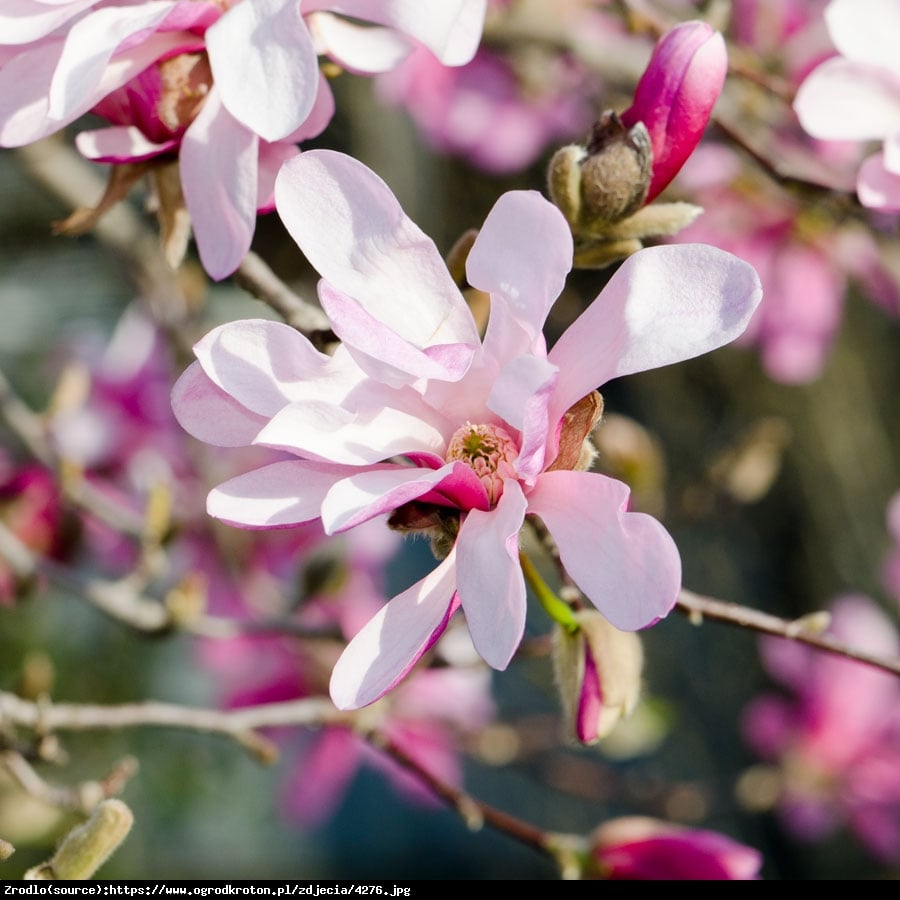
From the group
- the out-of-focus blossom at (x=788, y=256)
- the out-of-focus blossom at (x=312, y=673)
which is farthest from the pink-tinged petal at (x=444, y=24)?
the out-of-focus blossom at (x=788, y=256)

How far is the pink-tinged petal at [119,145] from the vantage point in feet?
1.67

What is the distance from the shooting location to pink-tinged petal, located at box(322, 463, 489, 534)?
1.34 ft

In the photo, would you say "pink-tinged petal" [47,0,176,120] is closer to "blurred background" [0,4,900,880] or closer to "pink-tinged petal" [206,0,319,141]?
"pink-tinged petal" [206,0,319,141]

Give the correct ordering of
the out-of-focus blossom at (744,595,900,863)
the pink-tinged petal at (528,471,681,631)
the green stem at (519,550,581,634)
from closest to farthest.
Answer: the pink-tinged petal at (528,471,681,631) < the green stem at (519,550,581,634) < the out-of-focus blossom at (744,595,900,863)

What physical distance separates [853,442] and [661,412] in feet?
1.36

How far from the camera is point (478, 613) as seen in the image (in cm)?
42

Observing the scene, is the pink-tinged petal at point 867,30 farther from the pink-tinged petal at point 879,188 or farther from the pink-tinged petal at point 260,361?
the pink-tinged petal at point 260,361

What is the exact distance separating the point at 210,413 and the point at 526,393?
0.15 meters

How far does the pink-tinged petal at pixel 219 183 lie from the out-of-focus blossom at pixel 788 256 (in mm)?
903

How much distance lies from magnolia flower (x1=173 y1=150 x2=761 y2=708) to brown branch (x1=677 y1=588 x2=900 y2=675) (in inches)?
6.0

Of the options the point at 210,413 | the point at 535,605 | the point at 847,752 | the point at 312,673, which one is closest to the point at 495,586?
the point at 210,413

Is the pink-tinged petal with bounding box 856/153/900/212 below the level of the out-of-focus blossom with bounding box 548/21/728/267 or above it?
below

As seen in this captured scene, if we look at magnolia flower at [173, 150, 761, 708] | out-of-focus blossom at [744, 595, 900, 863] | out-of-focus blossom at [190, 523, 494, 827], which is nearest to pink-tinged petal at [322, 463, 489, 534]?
magnolia flower at [173, 150, 761, 708]

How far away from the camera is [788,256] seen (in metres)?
1.39
